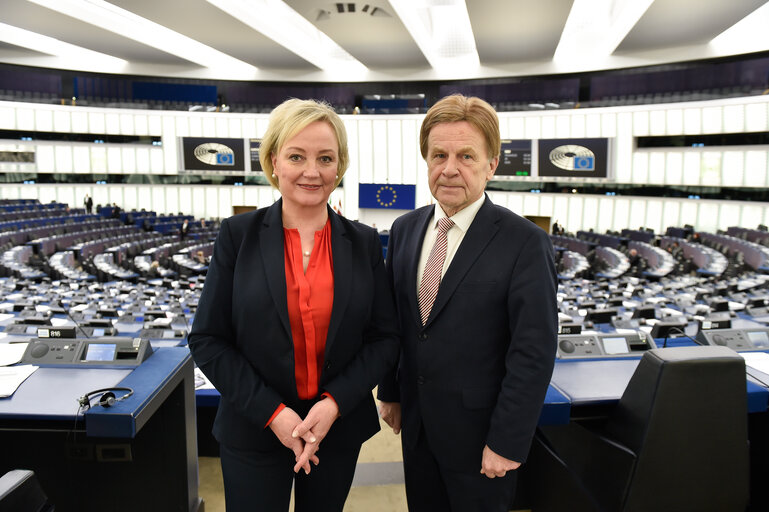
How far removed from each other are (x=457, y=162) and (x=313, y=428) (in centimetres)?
104

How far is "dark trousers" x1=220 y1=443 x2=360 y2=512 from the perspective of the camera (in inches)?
65.4

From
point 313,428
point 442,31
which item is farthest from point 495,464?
point 442,31

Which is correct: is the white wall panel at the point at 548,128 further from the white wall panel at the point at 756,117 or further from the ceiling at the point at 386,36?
the white wall panel at the point at 756,117

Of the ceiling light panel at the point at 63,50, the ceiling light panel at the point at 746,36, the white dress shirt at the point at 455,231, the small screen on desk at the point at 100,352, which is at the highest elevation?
the ceiling light panel at the point at 63,50

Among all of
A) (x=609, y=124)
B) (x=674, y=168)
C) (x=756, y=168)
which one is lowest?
(x=756, y=168)

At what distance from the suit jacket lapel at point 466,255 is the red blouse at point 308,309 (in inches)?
15.6

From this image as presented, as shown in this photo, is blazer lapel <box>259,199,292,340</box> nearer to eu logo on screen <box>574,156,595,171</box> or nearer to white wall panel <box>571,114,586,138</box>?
eu logo on screen <box>574,156,595,171</box>

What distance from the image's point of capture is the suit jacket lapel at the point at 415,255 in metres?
1.88

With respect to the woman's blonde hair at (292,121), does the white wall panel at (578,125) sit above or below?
above

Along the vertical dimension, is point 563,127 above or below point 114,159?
above

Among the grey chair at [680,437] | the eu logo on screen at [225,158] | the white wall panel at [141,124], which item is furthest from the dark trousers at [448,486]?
the white wall panel at [141,124]

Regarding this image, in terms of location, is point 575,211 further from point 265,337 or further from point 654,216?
point 265,337

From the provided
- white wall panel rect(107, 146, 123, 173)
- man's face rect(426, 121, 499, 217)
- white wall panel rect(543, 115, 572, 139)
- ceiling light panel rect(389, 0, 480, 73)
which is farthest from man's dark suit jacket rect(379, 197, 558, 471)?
white wall panel rect(107, 146, 123, 173)

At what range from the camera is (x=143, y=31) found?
20156 millimetres
